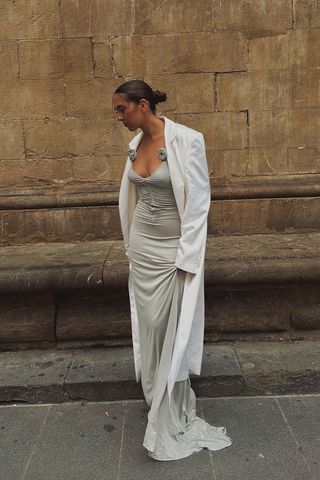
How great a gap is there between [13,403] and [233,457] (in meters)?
1.71

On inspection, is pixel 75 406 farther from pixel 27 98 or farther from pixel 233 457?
pixel 27 98

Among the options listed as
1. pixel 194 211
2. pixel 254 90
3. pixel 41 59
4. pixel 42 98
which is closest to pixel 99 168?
pixel 42 98

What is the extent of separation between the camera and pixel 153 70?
15.9ft

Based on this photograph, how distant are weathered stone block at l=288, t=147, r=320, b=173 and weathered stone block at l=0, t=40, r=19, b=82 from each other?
3.20 metres

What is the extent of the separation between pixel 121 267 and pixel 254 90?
259cm

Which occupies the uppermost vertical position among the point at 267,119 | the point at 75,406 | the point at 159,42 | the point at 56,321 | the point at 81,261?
the point at 159,42

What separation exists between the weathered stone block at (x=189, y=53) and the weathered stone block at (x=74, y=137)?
737 millimetres

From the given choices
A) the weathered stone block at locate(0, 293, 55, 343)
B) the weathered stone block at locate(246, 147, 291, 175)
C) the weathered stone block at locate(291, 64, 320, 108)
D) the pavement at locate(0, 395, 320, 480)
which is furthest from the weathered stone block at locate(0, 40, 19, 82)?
the pavement at locate(0, 395, 320, 480)

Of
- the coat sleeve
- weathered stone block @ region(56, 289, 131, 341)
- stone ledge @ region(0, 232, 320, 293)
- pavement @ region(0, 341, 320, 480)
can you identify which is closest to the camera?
the coat sleeve

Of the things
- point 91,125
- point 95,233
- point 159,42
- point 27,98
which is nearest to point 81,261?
point 95,233

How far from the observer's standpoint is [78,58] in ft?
15.9

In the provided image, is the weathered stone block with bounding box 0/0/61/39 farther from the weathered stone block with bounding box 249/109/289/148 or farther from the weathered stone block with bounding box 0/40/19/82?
the weathered stone block with bounding box 249/109/289/148

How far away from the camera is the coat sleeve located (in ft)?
7.96

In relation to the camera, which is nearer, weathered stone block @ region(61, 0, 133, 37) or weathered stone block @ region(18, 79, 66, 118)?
weathered stone block @ region(61, 0, 133, 37)
